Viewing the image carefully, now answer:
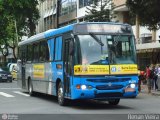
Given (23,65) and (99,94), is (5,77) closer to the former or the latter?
(23,65)

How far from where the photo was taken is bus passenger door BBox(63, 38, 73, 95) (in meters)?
17.9

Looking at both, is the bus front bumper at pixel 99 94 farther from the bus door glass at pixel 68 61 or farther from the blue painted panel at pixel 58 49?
the blue painted panel at pixel 58 49

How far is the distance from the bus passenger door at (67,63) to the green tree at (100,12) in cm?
2431

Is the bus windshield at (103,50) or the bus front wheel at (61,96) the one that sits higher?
the bus windshield at (103,50)

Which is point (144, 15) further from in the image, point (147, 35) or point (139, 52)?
point (147, 35)

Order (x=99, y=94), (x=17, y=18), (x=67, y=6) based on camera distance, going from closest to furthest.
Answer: (x=99, y=94)
(x=17, y=18)
(x=67, y=6)

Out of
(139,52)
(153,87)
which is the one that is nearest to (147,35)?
(139,52)

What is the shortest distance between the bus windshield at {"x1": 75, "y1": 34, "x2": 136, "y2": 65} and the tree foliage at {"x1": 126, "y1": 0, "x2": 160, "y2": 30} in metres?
7.87

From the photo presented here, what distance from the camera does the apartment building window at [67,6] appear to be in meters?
62.9

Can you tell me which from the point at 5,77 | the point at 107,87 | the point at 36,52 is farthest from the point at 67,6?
the point at 107,87

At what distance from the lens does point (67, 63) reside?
18.3 meters

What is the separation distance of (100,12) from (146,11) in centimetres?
1731

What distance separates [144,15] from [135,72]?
913 centimetres

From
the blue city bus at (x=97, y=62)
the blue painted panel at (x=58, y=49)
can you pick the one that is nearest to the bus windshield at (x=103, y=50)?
the blue city bus at (x=97, y=62)
